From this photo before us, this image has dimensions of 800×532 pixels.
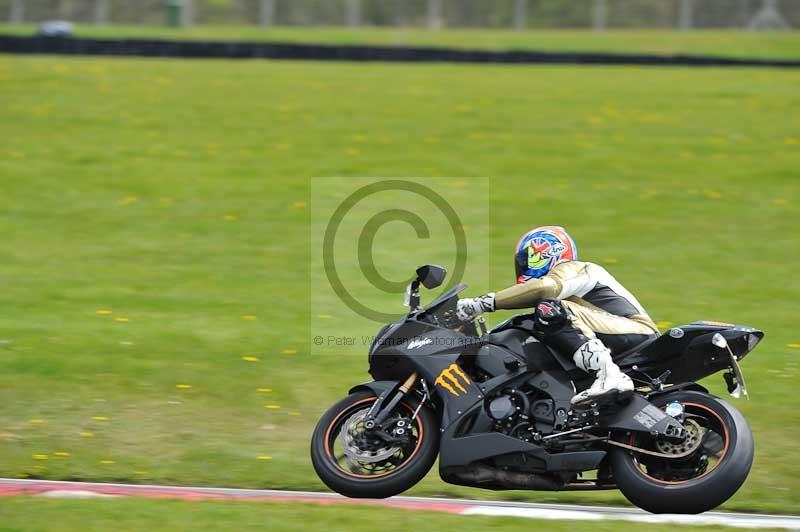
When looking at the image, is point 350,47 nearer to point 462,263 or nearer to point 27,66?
point 27,66

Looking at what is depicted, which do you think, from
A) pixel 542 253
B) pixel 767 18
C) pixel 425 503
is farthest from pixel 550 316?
pixel 767 18

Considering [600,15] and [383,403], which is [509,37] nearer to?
[600,15]

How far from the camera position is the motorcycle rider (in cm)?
735

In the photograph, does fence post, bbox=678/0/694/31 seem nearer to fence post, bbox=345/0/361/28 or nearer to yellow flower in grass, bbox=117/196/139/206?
fence post, bbox=345/0/361/28

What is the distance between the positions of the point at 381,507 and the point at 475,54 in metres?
25.9

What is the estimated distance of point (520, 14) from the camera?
41156mm

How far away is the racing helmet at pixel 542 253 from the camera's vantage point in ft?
25.4

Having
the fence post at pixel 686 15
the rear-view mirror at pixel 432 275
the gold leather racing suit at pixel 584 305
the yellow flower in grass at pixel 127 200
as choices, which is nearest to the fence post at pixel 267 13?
the fence post at pixel 686 15

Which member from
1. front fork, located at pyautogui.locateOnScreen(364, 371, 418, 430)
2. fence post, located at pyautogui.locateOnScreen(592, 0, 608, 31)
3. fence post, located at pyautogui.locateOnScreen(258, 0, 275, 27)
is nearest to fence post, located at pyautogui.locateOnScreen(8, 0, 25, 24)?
fence post, located at pyautogui.locateOnScreen(258, 0, 275, 27)

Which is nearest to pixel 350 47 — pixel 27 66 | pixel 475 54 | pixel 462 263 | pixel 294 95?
pixel 475 54

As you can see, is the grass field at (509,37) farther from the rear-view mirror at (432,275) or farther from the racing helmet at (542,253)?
the rear-view mirror at (432,275)

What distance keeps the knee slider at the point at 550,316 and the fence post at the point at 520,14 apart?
34650mm

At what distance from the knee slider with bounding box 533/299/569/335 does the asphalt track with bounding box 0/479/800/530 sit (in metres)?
1.28

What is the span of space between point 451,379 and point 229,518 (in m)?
1.68
